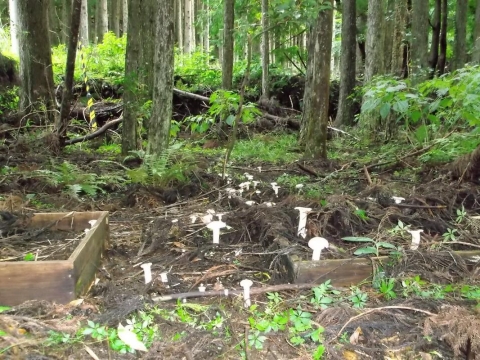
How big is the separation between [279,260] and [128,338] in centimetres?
163

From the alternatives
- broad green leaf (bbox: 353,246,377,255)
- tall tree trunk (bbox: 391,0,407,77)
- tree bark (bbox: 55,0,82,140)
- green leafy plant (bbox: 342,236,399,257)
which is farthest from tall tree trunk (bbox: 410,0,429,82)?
tree bark (bbox: 55,0,82,140)

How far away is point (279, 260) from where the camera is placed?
12.3ft

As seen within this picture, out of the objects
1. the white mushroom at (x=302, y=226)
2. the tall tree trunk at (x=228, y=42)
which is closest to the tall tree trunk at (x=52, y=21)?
the tall tree trunk at (x=228, y=42)

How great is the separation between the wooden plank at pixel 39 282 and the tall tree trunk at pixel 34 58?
8427 mm

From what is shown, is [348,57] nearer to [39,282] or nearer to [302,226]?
[302,226]

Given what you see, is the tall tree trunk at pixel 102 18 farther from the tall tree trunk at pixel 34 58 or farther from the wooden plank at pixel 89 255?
the wooden plank at pixel 89 255

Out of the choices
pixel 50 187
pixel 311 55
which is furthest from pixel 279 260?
pixel 311 55

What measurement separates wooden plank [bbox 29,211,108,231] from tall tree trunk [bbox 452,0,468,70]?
1328 centimetres

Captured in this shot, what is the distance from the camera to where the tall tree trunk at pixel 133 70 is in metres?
7.78

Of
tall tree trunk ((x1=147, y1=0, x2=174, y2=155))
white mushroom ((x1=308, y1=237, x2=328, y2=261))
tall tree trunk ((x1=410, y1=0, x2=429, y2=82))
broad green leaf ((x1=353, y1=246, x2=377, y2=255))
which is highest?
tall tree trunk ((x1=410, y1=0, x2=429, y2=82))

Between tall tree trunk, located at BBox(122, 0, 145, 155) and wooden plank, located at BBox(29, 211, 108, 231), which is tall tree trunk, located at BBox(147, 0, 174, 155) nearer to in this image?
tall tree trunk, located at BBox(122, 0, 145, 155)

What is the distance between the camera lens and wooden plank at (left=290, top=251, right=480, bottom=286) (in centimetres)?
338

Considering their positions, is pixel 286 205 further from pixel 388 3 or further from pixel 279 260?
pixel 388 3

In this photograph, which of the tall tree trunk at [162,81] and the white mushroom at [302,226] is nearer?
the white mushroom at [302,226]
